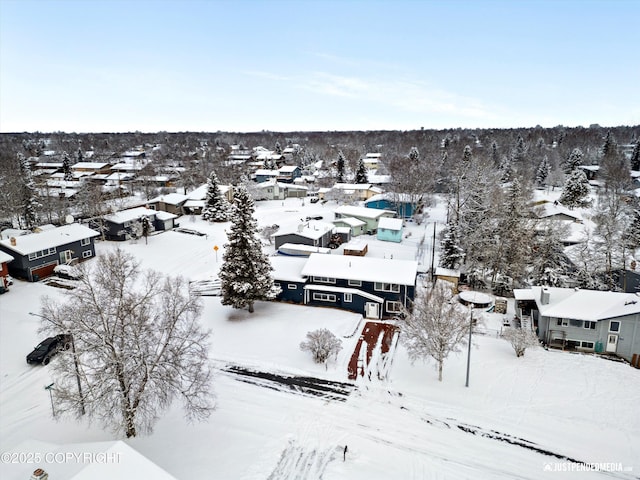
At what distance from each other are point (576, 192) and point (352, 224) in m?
40.8

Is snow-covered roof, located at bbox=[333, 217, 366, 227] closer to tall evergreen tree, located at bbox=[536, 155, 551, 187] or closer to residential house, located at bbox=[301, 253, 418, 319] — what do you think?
residential house, located at bbox=[301, 253, 418, 319]

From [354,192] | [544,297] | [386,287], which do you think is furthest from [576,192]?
[386,287]

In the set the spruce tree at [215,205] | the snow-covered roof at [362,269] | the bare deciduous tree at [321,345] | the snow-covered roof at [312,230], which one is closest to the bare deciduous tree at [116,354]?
the bare deciduous tree at [321,345]

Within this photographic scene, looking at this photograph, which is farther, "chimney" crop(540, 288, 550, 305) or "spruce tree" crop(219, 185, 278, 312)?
"spruce tree" crop(219, 185, 278, 312)

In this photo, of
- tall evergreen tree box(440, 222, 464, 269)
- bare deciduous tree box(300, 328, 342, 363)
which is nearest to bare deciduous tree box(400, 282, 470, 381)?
bare deciduous tree box(300, 328, 342, 363)

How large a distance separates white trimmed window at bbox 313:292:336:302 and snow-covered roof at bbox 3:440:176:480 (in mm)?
20087

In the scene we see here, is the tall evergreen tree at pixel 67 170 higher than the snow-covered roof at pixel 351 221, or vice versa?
the tall evergreen tree at pixel 67 170

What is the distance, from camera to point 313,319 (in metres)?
29.9

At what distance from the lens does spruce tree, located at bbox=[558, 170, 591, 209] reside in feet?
216

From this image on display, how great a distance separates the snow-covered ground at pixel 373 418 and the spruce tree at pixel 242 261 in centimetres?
268

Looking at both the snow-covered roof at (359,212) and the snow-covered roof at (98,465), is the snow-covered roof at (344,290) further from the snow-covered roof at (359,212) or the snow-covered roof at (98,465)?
the snow-covered roof at (359,212)

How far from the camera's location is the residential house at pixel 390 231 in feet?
169

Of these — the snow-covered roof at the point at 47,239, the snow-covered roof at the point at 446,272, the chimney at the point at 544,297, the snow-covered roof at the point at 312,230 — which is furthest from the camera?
the snow-covered roof at the point at 312,230

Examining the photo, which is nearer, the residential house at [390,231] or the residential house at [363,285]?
the residential house at [363,285]
